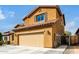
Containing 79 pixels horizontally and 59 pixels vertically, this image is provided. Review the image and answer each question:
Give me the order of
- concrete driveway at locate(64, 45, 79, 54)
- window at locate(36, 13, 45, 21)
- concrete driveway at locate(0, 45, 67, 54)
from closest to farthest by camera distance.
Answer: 1. concrete driveway at locate(0, 45, 67, 54)
2. concrete driveway at locate(64, 45, 79, 54)
3. window at locate(36, 13, 45, 21)

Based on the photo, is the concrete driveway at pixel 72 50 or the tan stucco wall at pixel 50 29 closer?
the concrete driveway at pixel 72 50

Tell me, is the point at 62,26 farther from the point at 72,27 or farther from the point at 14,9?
the point at 14,9

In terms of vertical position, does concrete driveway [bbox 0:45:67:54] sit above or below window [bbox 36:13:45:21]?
below

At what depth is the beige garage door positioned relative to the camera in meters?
11.8

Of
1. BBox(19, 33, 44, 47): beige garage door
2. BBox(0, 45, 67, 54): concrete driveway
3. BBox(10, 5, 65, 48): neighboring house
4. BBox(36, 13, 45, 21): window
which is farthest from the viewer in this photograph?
BBox(36, 13, 45, 21): window

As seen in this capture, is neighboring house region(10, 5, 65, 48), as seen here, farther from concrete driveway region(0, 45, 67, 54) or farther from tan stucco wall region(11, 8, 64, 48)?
concrete driveway region(0, 45, 67, 54)

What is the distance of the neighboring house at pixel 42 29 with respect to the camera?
11570mm

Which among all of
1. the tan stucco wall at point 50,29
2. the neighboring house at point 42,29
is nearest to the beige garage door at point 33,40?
the neighboring house at point 42,29

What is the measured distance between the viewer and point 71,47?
11.9 meters

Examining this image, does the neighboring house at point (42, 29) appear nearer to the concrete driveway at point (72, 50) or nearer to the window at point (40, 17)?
the window at point (40, 17)

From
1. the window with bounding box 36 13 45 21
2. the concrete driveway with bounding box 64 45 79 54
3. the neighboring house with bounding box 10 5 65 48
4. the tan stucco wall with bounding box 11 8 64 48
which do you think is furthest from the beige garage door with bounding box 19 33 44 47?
the concrete driveway with bounding box 64 45 79 54

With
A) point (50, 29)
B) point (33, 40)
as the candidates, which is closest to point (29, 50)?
point (33, 40)
